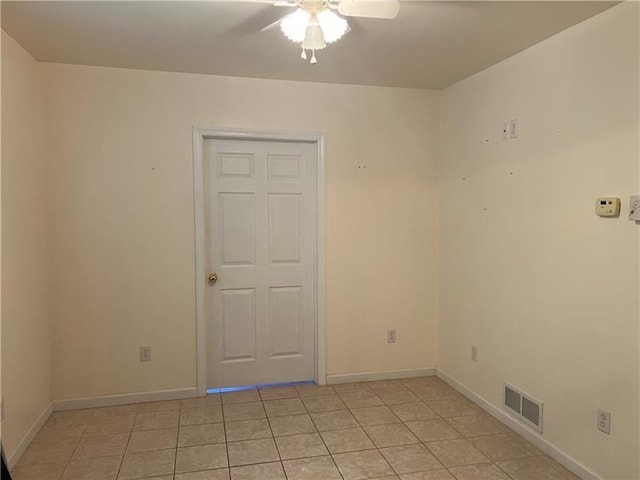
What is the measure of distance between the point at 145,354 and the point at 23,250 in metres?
1.08

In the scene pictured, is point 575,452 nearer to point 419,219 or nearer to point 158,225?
point 419,219

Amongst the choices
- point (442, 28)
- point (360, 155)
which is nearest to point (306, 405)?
point (360, 155)

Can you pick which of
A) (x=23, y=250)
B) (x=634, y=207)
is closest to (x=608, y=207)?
(x=634, y=207)

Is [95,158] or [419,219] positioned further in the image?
[419,219]

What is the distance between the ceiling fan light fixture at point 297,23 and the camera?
192 centimetres

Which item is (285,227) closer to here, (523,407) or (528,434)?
(523,407)

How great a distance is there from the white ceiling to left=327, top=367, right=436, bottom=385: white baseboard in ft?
7.58

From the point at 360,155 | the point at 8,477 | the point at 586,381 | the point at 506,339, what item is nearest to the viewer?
the point at 8,477

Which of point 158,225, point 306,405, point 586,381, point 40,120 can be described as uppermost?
point 40,120

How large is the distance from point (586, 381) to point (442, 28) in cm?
199

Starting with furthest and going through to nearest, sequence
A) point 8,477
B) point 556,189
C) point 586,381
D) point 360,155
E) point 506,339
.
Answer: point 360,155, point 506,339, point 556,189, point 586,381, point 8,477

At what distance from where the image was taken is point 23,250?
267cm

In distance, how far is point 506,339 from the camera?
2943 millimetres

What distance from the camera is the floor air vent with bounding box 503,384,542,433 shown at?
2660 millimetres
